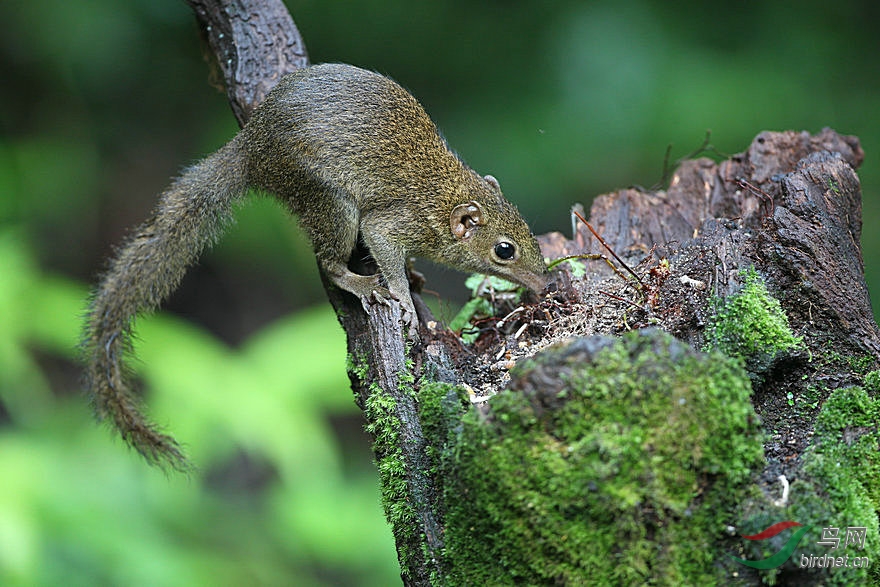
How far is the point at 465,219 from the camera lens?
4777 mm

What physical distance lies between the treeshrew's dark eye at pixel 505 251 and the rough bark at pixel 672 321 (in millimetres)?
358

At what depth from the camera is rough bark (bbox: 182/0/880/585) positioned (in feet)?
9.24

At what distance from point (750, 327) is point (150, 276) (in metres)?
3.08

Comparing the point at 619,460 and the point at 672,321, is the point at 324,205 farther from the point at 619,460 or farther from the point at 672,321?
the point at 619,460

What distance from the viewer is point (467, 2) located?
7.36 meters

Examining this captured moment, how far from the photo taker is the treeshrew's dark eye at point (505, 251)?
4.61 metres

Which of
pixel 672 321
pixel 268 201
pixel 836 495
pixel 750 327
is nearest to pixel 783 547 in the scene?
pixel 836 495

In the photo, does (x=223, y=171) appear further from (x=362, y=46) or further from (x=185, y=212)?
(x=362, y=46)

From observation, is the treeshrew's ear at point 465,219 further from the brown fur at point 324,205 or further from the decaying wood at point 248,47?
the decaying wood at point 248,47

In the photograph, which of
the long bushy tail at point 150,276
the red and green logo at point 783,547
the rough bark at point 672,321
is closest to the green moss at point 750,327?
the rough bark at point 672,321

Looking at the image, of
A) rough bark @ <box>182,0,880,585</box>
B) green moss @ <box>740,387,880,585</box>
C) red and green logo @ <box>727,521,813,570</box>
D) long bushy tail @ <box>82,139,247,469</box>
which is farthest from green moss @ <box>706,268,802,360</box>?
long bushy tail @ <box>82,139,247,469</box>

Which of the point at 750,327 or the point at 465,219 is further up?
the point at 750,327

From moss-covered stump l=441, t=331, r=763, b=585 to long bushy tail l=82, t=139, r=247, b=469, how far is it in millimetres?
2388

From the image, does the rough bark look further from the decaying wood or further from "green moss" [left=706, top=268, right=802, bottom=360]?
the decaying wood
